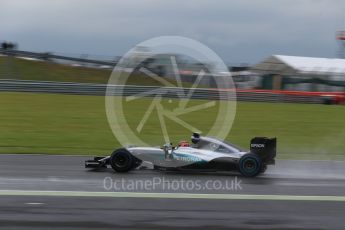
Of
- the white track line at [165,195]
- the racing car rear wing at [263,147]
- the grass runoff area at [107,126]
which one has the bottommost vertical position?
the grass runoff area at [107,126]

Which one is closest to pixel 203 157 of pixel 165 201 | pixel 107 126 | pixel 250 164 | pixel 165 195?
pixel 250 164

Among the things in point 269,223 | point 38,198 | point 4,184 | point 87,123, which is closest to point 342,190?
point 269,223

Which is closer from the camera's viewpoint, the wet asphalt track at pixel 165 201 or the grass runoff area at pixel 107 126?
the wet asphalt track at pixel 165 201

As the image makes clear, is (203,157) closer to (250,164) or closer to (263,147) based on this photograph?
(250,164)

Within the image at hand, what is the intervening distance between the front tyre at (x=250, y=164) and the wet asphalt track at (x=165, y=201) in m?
0.14

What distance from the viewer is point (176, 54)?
8.98 metres

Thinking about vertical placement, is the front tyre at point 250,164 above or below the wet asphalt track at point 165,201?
above

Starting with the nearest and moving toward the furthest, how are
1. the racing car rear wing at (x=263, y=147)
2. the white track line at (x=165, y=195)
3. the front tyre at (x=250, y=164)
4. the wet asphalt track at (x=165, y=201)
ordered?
the wet asphalt track at (x=165, y=201)
the white track line at (x=165, y=195)
the front tyre at (x=250, y=164)
the racing car rear wing at (x=263, y=147)

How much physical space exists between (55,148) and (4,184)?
547 cm

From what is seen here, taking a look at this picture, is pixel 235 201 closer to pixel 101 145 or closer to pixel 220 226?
pixel 220 226

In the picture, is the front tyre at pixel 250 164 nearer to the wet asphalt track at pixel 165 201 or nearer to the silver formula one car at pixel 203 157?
the silver formula one car at pixel 203 157

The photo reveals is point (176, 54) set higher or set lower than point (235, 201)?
higher

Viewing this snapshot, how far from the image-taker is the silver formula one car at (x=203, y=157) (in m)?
8.97

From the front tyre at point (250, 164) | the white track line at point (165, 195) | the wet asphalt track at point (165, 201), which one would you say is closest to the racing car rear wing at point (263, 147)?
the front tyre at point (250, 164)
